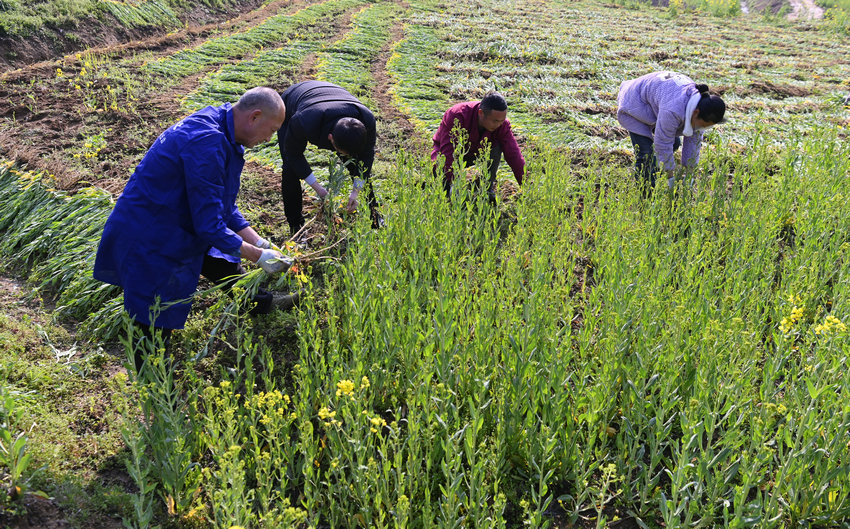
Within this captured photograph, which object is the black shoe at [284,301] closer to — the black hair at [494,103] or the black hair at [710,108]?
the black hair at [494,103]

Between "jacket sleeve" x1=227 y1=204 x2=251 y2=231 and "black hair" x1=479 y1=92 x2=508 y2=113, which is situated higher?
"black hair" x1=479 y1=92 x2=508 y2=113

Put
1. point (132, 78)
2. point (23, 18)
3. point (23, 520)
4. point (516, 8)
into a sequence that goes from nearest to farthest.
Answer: point (23, 520)
point (132, 78)
point (23, 18)
point (516, 8)

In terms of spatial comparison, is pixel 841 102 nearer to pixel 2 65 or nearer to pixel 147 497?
pixel 147 497

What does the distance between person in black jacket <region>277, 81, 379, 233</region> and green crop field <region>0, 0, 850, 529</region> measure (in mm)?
243

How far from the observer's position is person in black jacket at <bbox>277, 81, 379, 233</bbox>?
3596mm

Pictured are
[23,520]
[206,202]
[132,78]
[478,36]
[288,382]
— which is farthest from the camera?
[478,36]

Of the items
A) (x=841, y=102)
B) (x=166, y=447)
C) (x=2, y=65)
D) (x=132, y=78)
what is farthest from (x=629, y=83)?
(x=2, y=65)

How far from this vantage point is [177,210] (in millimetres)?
2824

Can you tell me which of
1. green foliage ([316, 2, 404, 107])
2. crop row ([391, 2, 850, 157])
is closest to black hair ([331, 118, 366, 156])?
crop row ([391, 2, 850, 157])

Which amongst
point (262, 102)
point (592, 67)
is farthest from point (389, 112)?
point (592, 67)

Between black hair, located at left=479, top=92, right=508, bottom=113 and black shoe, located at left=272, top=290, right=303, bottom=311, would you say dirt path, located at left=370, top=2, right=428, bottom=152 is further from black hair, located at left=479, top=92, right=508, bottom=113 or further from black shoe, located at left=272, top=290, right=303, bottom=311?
black shoe, located at left=272, top=290, right=303, bottom=311

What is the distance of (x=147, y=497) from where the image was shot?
244 cm

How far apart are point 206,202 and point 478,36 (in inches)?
555

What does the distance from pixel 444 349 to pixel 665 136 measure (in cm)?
330
